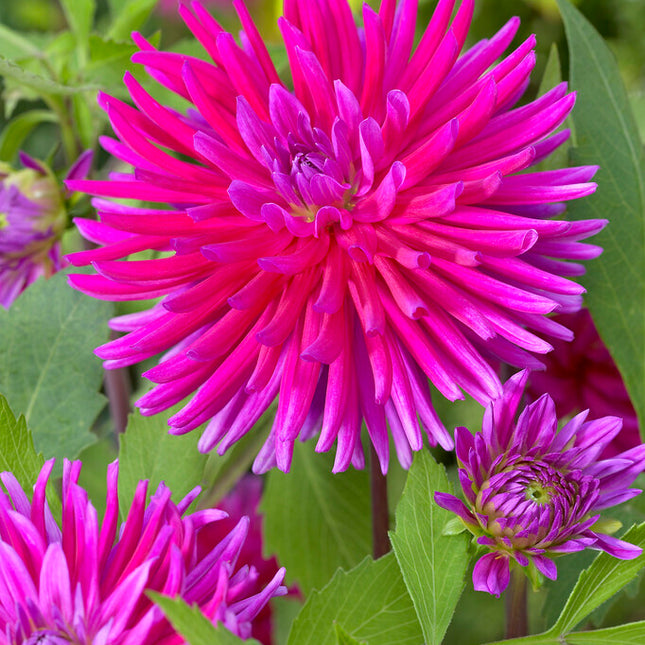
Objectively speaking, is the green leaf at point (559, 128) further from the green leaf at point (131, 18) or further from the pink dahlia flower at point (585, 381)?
the green leaf at point (131, 18)

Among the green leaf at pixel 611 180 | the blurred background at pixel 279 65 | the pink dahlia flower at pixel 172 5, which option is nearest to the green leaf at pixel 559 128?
the green leaf at pixel 611 180

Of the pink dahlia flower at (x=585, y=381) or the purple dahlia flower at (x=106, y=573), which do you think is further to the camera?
the pink dahlia flower at (x=585, y=381)

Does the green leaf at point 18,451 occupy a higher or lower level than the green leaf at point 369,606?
higher

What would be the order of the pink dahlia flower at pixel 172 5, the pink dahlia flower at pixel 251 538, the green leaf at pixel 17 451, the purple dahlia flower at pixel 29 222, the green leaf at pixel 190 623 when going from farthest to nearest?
1. the pink dahlia flower at pixel 172 5
2. the pink dahlia flower at pixel 251 538
3. the purple dahlia flower at pixel 29 222
4. the green leaf at pixel 17 451
5. the green leaf at pixel 190 623

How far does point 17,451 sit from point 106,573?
0.07m

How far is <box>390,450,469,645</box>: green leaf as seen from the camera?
11.4 inches

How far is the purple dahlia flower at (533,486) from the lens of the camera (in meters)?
0.28

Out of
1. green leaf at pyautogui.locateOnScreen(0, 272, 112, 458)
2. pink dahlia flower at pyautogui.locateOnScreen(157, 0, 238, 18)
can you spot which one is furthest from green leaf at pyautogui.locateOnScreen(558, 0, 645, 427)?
pink dahlia flower at pyautogui.locateOnScreen(157, 0, 238, 18)

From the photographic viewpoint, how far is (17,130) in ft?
1.75

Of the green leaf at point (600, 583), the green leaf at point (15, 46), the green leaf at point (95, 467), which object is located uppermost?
the green leaf at point (15, 46)

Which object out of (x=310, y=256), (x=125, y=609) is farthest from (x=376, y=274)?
(x=125, y=609)

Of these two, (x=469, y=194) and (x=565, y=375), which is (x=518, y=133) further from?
(x=565, y=375)

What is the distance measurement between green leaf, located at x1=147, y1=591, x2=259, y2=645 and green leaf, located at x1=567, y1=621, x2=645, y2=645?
0.13 m

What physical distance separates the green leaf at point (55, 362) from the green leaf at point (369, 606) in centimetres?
15
